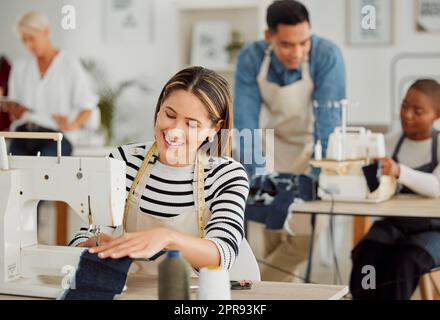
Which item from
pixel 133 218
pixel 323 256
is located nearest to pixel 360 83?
pixel 323 256

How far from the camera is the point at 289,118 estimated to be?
3641mm

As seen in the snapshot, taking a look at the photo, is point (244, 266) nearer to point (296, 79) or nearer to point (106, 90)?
point (296, 79)

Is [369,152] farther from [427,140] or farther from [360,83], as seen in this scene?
[360,83]

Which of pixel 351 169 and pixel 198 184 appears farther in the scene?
pixel 351 169

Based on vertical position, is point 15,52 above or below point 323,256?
above

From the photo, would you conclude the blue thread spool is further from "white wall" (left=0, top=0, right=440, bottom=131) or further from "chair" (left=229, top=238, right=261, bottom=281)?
"white wall" (left=0, top=0, right=440, bottom=131)

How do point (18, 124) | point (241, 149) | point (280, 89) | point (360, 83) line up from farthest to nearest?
point (360, 83), point (18, 124), point (241, 149), point (280, 89)

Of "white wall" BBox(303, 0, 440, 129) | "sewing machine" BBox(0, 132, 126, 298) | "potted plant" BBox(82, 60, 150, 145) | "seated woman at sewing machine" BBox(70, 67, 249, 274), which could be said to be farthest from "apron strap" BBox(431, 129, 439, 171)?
"potted plant" BBox(82, 60, 150, 145)

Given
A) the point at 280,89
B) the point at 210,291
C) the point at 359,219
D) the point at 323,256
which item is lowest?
the point at 323,256

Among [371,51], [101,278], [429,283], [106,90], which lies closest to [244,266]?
[101,278]

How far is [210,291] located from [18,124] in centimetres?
340

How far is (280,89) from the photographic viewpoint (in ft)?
11.6

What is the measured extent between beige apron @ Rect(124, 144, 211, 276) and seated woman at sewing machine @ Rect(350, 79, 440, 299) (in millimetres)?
1224

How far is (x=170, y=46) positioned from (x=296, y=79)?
288 centimetres
